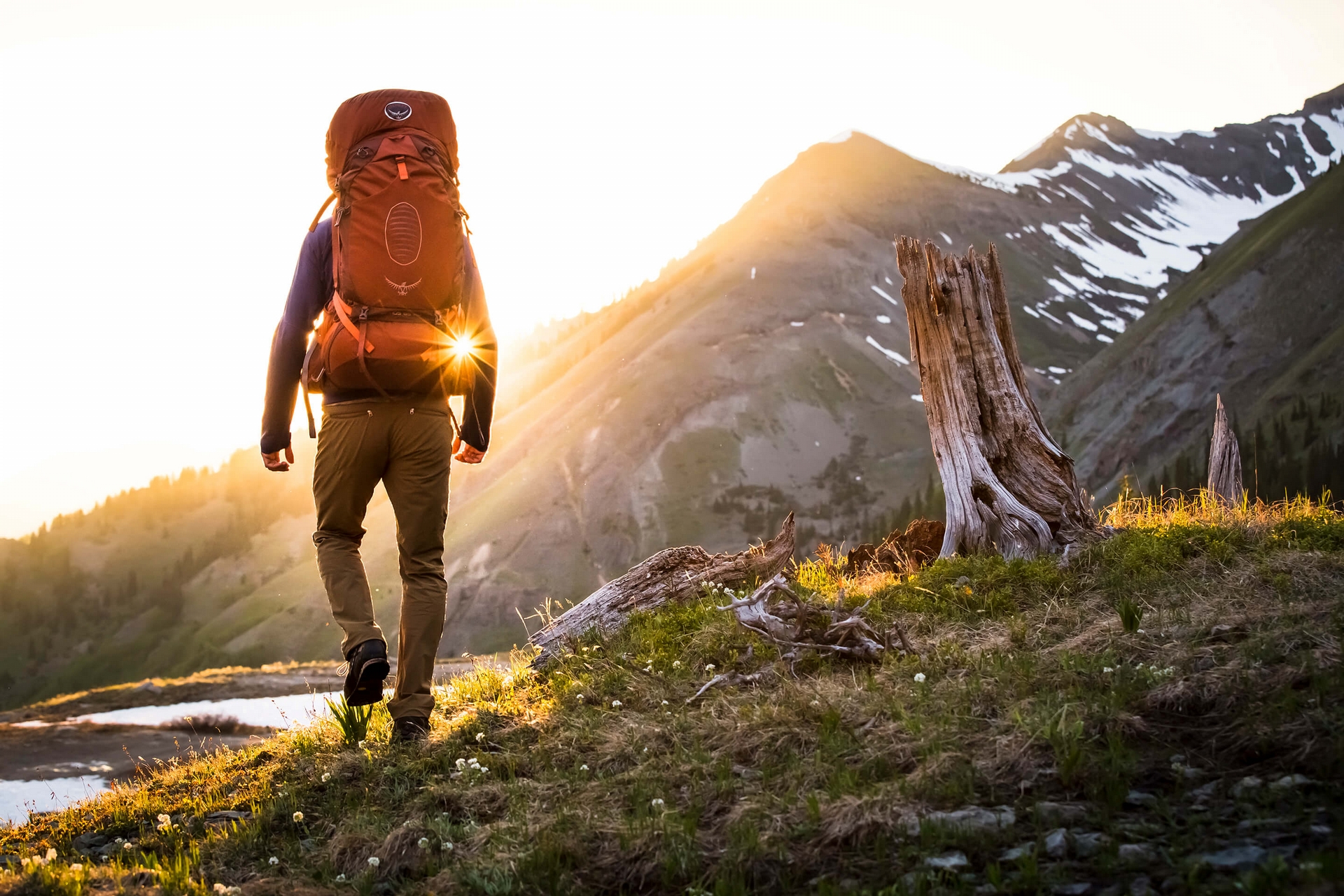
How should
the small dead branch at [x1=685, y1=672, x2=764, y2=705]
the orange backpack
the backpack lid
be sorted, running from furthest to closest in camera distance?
the backpack lid
the small dead branch at [x1=685, y1=672, x2=764, y2=705]
the orange backpack

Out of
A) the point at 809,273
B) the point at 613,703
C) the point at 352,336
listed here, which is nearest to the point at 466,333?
the point at 352,336

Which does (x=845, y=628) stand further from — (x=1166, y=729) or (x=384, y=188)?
(x=384, y=188)

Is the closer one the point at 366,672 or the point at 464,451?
the point at 366,672

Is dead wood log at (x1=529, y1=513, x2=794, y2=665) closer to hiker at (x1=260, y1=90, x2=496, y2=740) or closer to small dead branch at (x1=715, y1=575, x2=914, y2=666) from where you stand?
small dead branch at (x1=715, y1=575, x2=914, y2=666)

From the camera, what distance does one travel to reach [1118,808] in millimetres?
3516

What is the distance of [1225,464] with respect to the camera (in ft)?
34.7

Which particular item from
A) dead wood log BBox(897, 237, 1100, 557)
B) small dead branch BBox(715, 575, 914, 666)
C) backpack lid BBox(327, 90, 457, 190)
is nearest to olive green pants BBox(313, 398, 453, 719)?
backpack lid BBox(327, 90, 457, 190)

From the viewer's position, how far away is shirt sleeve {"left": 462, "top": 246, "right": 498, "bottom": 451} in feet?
20.0

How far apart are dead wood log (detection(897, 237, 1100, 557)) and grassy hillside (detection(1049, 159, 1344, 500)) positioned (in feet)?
243

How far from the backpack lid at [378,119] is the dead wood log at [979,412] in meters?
5.17

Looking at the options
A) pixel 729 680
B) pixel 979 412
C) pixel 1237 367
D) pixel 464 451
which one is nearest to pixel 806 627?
pixel 729 680

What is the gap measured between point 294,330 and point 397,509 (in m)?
1.29

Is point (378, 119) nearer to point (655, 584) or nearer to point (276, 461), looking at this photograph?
point (276, 461)

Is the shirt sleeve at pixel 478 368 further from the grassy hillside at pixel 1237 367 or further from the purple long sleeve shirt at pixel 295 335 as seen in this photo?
the grassy hillside at pixel 1237 367
